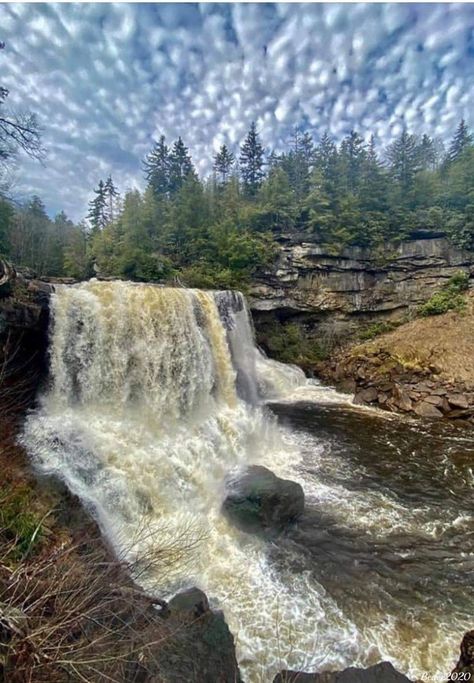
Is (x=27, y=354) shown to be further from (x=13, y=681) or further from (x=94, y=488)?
(x=13, y=681)

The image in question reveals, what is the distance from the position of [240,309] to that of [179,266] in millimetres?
9262

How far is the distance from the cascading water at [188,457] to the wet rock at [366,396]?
4746 mm

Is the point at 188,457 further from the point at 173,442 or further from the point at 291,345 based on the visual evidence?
the point at 291,345

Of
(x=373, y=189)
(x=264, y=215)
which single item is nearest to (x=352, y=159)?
(x=373, y=189)

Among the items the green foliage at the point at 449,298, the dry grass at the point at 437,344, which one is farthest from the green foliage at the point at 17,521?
the green foliage at the point at 449,298

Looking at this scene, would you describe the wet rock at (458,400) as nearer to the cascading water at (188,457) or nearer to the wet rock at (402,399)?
the wet rock at (402,399)

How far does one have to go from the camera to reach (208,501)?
7.70m

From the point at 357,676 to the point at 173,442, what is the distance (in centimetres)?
636

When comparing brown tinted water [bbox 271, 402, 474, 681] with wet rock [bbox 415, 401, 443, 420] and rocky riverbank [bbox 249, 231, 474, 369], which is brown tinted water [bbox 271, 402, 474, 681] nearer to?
wet rock [bbox 415, 401, 443, 420]

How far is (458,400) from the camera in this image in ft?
44.9

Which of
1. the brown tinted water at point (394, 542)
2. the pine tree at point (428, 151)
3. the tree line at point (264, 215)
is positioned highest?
the pine tree at point (428, 151)

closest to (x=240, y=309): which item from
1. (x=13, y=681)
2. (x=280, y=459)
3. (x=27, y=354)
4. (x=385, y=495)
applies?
(x=280, y=459)

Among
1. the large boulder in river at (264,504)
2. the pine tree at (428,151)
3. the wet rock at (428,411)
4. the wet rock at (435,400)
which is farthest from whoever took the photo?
the pine tree at (428,151)

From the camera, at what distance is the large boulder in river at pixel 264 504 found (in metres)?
6.88
